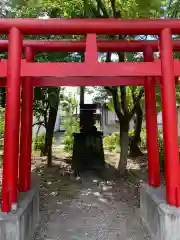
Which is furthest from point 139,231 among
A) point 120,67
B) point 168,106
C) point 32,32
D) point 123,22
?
point 32,32

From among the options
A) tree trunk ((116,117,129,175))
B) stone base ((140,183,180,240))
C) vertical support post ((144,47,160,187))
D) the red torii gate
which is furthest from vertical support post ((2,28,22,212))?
tree trunk ((116,117,129,175))

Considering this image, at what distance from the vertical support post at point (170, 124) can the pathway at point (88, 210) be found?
1.16 meters

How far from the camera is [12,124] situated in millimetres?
3504

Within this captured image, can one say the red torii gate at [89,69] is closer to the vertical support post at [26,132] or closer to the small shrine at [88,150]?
the vertical support post at [26,132]

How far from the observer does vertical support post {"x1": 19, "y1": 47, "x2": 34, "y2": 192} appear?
14.8ft

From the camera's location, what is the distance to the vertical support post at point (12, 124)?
3406 millimetres

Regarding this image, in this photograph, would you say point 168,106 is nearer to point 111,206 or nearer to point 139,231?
point 139,231

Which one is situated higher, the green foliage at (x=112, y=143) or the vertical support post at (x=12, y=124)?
the vertical support post at (x=12, y=124)

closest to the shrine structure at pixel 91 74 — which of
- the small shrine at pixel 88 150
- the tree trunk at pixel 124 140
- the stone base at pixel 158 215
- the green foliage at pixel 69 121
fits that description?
the stone base at pixel 158 215

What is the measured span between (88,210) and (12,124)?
2.90 meters

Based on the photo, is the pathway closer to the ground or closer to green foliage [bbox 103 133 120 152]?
the ground

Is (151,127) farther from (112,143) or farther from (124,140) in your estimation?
(112,143)

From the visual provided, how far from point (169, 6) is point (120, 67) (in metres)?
4.63

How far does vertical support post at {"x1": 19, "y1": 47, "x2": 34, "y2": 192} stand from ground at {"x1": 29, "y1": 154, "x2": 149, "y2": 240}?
923 millimetres
